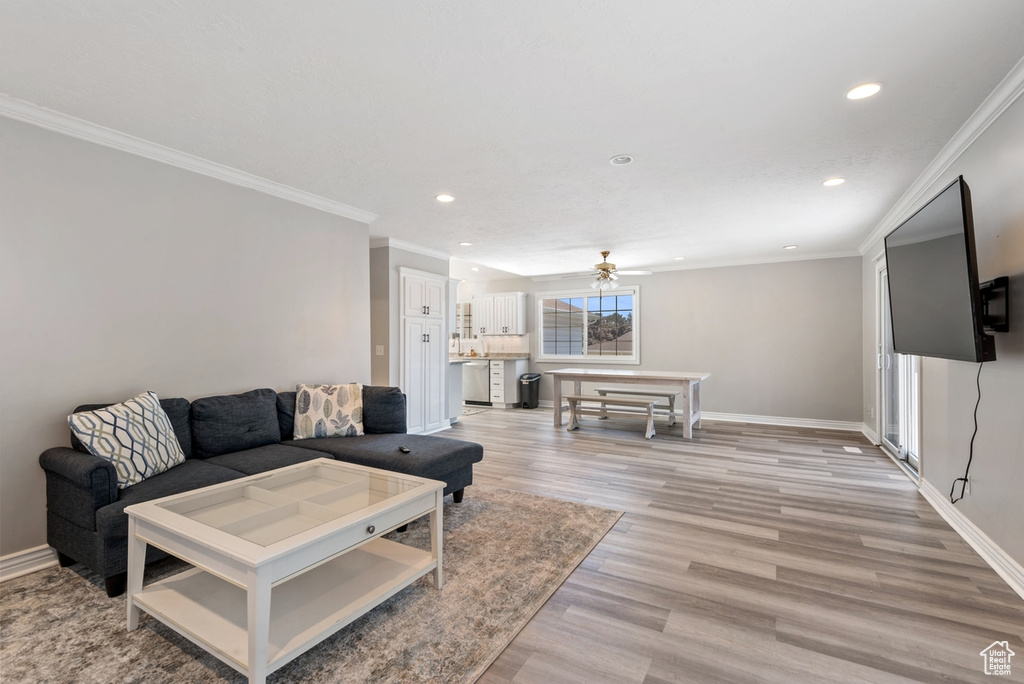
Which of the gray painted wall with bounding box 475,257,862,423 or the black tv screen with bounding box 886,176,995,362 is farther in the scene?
the gray painted wall with bounding box 475,257,862,423

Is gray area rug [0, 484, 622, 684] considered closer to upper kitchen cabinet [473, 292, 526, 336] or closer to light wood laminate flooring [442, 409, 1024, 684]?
light wood laminate flooring [442, 409, 1024, 684]

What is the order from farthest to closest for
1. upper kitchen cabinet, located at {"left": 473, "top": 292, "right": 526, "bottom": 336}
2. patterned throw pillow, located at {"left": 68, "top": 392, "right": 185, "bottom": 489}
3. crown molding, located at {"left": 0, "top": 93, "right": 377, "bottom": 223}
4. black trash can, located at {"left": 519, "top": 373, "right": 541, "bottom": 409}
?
upper kitchen cabinet, located at {"left": 473, "top": 292, "right": 526, "bottom": 336}, black trash can, located at {"left": 519, "top": 373, "right": 541, "bottom": 409}, crown molding, located at {"left": 0, "top": 93, "right": 377, "bottom": 223}, patterned throw pillow, located at {"left": 68, "top": 392, "right": 185, "bottom": 489}

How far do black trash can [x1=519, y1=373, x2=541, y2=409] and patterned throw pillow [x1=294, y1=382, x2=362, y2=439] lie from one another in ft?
16.5

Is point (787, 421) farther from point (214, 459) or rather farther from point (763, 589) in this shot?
point (214, 459)

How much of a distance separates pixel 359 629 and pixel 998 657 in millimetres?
2551

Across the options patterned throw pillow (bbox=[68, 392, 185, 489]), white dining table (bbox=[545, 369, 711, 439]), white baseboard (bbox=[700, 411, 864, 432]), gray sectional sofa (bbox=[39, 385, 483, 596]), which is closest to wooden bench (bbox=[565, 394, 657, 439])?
white dining table (bbox=[545, 369, 711, 439])

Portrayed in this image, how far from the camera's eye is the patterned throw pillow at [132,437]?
2359mm

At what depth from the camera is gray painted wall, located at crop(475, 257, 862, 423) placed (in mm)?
6395

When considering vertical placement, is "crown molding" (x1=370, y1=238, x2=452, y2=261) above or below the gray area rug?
above

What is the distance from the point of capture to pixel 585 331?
28.2 ft

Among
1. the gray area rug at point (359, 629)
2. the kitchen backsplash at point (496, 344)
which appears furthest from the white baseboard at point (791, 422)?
the gray area rug at point (359, 629)

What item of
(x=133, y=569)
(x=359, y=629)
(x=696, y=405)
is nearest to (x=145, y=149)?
(x=133, y=569)

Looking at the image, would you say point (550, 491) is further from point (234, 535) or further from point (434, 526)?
point (234, 535)

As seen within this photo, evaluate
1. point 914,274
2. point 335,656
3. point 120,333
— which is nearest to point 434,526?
point 335,656
